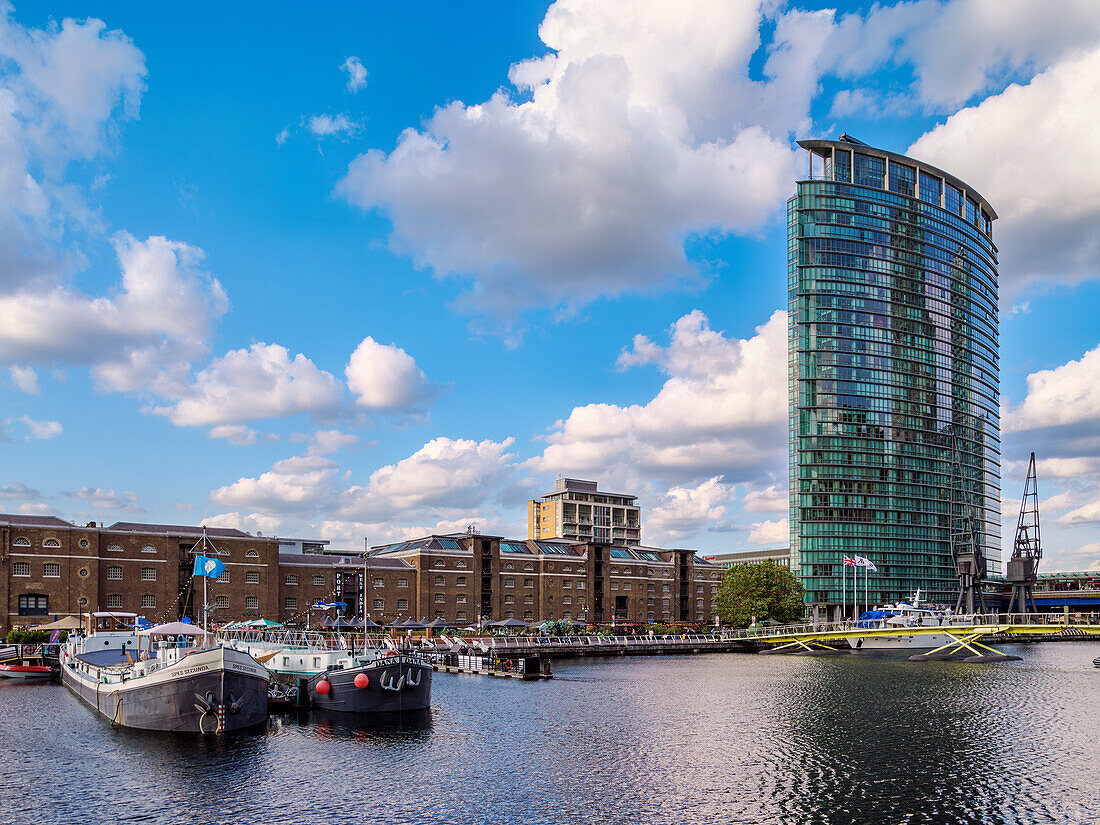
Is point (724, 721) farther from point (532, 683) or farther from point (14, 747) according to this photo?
point (14, 747)

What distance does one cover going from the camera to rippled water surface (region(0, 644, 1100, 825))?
119 feet

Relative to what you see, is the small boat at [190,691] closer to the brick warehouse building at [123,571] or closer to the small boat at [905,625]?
the brick warehouse building at [123,571]

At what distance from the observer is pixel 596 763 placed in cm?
4509

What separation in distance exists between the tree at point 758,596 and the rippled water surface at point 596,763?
274 feet

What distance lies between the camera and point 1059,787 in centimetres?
4066

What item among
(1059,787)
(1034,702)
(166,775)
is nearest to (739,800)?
(1059,787)

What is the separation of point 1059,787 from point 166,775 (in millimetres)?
40361

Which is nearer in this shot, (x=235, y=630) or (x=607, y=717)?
(x=607, y=717)

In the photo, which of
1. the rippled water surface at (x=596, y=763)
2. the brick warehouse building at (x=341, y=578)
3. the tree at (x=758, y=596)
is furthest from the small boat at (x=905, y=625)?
the rippled water surface at (x=596, y=763)

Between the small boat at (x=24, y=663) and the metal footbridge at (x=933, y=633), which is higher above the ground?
the small boat at (x=24, y=663)

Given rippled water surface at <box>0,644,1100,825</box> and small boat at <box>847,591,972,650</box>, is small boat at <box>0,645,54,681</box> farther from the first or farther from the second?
small boat at <box>847,591,972,650</box>

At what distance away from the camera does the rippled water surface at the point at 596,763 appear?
36125mm

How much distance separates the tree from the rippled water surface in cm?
8358

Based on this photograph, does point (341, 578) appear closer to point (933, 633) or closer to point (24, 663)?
point (24, 663)
